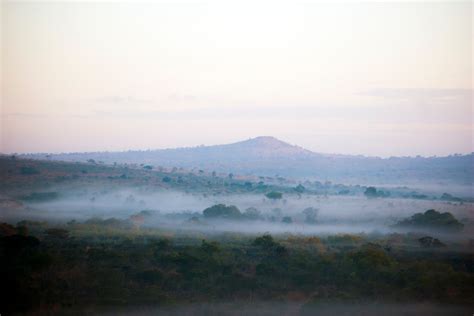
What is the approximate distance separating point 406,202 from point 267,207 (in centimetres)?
990

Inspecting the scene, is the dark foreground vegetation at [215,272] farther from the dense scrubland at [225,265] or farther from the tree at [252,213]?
the tree at [252,213]

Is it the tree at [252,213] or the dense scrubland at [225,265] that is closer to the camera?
the dense scrubland at [225,265]

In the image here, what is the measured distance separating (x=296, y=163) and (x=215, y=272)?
72236mm

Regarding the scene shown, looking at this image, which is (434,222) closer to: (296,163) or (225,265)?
(225,265)

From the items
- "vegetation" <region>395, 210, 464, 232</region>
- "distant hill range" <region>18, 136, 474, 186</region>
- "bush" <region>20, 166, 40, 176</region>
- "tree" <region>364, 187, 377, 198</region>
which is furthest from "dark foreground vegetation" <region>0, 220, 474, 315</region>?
"distant hill range" <region>18, 136, 474, 186</region>

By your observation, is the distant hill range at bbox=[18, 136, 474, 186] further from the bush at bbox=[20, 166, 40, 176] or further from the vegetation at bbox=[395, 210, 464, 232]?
the bush at bbox=[20, 166, 40, 176]

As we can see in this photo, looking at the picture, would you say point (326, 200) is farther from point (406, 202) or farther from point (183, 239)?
point (183, 239)

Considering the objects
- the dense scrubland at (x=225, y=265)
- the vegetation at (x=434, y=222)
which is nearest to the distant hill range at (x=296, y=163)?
the vegetation at (x=434, y=222)

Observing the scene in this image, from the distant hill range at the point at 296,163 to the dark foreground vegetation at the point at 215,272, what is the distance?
93.6ft

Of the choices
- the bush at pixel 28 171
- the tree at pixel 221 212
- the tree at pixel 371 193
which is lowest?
the tree at pixel 221 212

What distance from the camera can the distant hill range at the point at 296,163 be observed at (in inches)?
2247

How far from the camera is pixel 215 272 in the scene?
58.2 feet

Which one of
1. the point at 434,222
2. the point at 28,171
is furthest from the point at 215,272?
the point at 28,171

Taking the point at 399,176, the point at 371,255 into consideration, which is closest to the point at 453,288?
the point at 371,255
